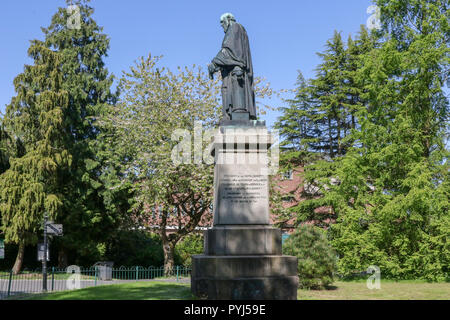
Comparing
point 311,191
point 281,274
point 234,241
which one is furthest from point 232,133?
point 311,191

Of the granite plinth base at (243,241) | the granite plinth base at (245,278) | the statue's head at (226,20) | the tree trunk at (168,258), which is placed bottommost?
the tree trunk at (168,258)

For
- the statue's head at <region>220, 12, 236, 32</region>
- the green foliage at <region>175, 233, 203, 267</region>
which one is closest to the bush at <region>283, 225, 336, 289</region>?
the statue's head at <region>220, 12, 236, 32</region>

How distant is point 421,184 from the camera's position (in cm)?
1861

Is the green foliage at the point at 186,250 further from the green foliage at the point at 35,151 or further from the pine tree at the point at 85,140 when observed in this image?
the green foliage at the point at 35,151

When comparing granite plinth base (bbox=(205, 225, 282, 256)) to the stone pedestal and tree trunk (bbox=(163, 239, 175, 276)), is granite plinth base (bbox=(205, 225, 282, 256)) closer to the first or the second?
the stone pedestal

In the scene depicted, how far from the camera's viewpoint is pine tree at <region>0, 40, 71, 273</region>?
25.3m

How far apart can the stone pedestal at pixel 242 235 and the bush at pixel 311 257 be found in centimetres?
423

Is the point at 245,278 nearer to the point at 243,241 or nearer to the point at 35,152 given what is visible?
the point at 243,241

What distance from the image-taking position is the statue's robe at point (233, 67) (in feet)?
37.2

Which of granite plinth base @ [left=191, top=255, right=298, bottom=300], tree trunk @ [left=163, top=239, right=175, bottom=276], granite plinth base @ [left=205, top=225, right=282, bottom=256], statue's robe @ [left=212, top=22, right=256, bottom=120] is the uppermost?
statue's robe @ [left=212, top=22, right=256, bottom=120]

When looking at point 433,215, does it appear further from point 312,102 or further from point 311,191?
point 312,102

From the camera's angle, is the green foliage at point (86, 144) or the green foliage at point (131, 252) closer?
the green foliage at point (86, 144)

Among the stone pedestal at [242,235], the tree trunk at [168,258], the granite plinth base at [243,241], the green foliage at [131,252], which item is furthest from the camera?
the green foliage at [131,252]

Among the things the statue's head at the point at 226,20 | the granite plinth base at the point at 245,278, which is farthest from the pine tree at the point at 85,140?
the granite plinth base at the point at 245,278
